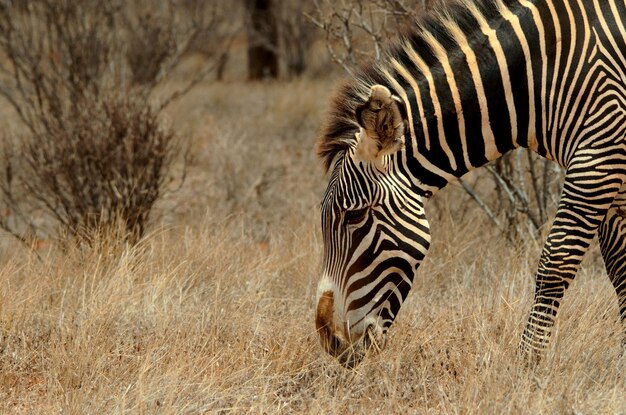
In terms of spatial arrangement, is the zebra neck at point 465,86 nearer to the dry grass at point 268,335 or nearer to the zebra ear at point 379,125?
the zebra ear at point 379,125

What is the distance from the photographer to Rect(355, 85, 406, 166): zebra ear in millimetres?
3775

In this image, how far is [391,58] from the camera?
415 cm

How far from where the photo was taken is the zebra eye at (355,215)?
154 inches

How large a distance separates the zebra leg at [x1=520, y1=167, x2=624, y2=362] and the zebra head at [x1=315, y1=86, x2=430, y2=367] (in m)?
0.59

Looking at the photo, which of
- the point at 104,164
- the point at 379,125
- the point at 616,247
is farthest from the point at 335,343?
the point at 104,164

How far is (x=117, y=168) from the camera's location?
6.62 m

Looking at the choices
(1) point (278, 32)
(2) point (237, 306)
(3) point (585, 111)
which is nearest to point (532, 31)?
(3) point (585, 111)

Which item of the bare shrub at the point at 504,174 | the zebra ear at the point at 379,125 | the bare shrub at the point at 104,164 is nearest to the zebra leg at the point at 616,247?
the zebra ear at the point at 379,125

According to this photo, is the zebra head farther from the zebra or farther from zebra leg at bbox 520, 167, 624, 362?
zebra leg at bbox 520, 167, 624, 362

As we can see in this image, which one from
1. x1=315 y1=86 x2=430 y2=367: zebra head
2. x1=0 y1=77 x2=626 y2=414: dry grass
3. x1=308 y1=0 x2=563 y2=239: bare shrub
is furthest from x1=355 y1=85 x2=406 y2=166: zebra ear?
x1=308 y1=0 x2=563 y2=239: bare shrub

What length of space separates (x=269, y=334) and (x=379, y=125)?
1314mm

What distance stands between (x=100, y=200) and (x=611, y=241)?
3699 mm

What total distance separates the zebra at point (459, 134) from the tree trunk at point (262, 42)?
1181 cm

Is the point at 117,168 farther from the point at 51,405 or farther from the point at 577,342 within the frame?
the point at 577,342
